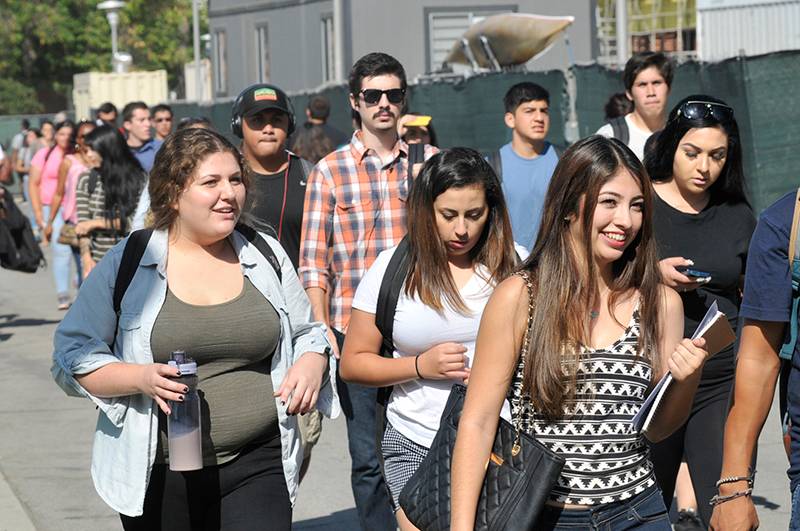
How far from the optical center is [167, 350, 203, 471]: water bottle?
4141mm

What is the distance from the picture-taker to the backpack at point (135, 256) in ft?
14.3

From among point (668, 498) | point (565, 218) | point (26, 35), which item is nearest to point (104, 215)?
point (668, 498)

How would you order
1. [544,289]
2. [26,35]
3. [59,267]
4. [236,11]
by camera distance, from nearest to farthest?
[544,289] → [59,267] → [236,11] → [26,35]

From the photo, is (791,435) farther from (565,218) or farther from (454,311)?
(454,311)

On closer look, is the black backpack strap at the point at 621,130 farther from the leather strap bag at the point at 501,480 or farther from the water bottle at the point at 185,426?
the leather strap bag at the point at 501,480

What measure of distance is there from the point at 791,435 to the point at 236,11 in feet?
115

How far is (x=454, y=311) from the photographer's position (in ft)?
15.6

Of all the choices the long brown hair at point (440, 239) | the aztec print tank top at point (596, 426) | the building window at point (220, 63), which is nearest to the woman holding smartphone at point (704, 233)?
the long brown hair at point (440, 239)

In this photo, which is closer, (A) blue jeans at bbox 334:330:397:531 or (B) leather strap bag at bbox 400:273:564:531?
(B) leather strap bag at bbox 400:273:564:531

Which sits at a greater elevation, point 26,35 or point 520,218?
point 26,35

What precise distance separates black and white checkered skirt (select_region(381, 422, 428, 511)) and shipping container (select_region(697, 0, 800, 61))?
45.9 feet

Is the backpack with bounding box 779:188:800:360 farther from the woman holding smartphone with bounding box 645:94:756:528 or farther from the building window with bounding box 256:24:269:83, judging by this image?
the building window with bounding box 256:24:269:83

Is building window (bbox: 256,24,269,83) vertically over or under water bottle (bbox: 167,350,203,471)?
over

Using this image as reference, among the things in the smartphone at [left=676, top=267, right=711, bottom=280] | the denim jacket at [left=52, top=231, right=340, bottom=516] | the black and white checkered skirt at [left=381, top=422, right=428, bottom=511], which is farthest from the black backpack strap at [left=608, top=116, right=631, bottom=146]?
the denim jacket at [left=52, top=231, right=340, bottom=516]
